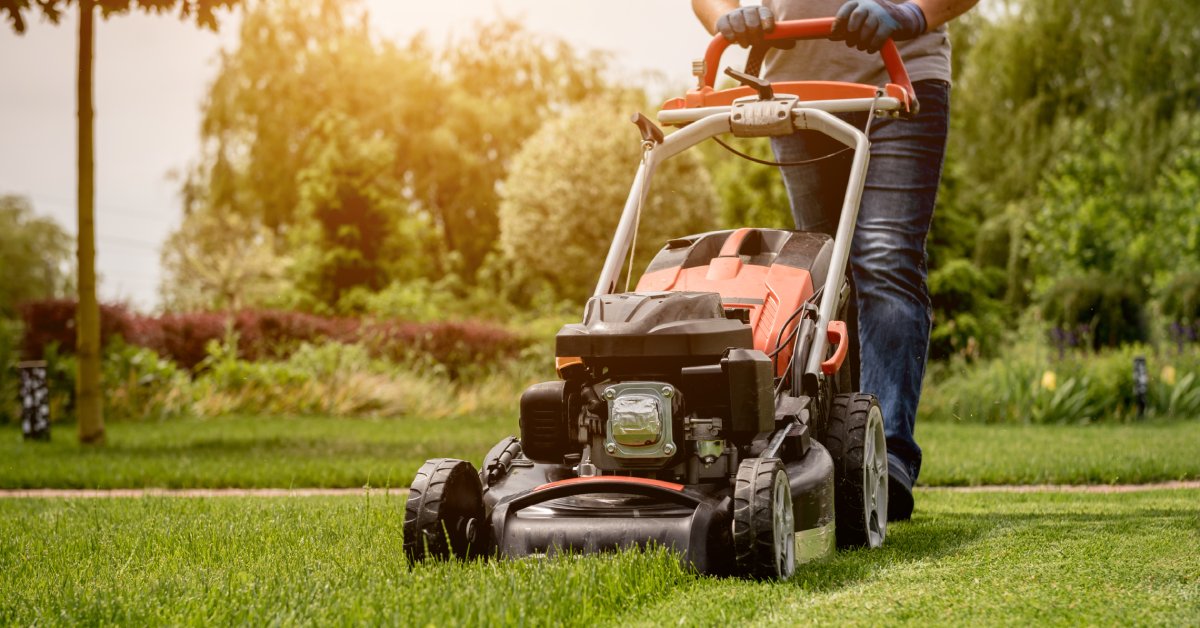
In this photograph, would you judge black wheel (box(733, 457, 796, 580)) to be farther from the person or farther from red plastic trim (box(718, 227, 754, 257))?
the person

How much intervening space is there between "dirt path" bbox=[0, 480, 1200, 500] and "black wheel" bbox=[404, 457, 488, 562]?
223cm

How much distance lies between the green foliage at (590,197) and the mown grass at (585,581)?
16.8 meters

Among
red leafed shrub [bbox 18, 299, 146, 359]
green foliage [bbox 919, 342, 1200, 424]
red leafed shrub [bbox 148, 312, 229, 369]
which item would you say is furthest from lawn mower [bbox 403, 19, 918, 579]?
red leafed shrub [bbox 148, 312, 229, 369]

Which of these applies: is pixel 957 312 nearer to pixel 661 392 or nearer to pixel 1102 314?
pixel 1102 314

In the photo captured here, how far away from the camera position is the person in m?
4.16

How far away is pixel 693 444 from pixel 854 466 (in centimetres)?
63

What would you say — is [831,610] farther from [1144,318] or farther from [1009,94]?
[1009,94]

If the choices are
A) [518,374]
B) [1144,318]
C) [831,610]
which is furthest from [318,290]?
[831,610]

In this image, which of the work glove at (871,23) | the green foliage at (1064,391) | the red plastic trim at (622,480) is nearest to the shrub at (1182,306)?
the green foliage at (1064,391)

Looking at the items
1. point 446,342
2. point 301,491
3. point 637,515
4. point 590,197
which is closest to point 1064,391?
point 301,491

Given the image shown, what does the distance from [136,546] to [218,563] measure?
1.56 ft

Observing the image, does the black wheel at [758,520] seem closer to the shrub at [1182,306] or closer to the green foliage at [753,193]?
the shrub at [1182,306]

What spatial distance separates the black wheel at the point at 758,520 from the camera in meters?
2.83

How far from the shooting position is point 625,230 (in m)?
3.84
